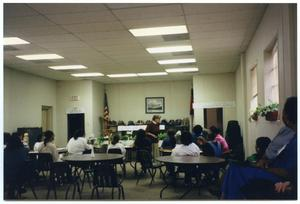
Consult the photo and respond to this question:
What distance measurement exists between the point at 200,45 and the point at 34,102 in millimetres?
6172

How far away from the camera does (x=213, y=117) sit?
12680 mm

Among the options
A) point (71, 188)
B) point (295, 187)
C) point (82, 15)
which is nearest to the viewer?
point (295, 187)

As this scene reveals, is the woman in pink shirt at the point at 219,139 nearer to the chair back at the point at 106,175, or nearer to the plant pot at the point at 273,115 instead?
the plant pot at the point at 273,115

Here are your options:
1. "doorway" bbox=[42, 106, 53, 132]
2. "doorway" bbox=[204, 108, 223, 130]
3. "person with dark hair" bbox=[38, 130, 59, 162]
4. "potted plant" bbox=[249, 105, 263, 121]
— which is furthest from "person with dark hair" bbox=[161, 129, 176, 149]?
"doorway" bbox=[42, 106, 53, 132]

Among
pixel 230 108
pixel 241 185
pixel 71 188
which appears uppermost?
pixel 230 108

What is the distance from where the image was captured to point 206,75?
12.6 metres

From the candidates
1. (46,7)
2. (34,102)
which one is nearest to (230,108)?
(34,102)

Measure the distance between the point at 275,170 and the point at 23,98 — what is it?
9.05 metres

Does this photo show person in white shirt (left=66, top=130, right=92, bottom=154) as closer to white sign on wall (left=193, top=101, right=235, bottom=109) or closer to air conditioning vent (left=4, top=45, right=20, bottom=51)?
air conditioning vent (left=4, top=45, right=20, bottom=51)

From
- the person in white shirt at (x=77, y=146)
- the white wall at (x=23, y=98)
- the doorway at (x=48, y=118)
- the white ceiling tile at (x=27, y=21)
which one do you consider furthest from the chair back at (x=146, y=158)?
the doorway at (x=48, y=118)

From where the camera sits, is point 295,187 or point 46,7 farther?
point 46,7

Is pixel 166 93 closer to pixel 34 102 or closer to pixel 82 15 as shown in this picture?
pixel 34 102

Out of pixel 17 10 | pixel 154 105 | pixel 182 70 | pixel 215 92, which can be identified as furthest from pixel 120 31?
pixel 154 105

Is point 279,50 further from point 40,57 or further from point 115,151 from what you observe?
point 40,57
